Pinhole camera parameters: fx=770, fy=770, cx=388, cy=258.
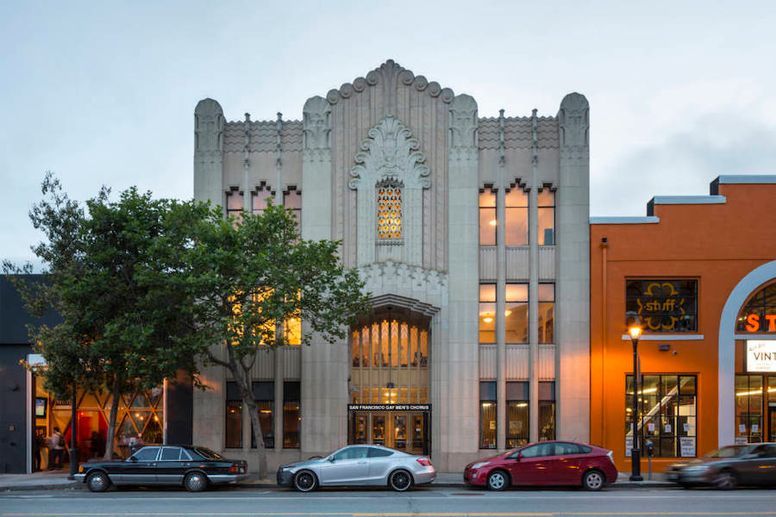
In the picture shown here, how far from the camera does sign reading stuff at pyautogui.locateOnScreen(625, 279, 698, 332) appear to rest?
91.6 ft

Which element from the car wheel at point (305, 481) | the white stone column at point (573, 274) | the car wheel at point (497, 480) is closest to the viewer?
the car wheel at point (497, 480)

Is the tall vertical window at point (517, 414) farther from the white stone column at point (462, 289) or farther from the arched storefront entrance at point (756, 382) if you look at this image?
the arched storefront entrance at point (756, 382)

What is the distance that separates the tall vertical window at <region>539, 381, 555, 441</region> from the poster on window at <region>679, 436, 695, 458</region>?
4482 mm

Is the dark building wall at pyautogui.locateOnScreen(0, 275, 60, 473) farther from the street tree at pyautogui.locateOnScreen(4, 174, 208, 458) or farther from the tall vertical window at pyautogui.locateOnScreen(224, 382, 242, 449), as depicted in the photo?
the tall vertical window at pyautogui.locateOnScreen(224, 382, 242, 449)

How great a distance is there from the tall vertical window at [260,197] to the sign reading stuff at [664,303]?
13.8m

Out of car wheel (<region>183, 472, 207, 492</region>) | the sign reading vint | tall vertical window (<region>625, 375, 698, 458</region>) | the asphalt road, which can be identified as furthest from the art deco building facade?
the asphalt road

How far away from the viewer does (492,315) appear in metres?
28.4

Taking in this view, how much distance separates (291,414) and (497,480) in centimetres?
952

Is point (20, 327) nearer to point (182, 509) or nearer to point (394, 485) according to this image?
point (182, 509)

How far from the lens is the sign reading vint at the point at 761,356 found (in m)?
27.4

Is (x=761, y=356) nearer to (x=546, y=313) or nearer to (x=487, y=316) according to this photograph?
(x=546, y=313)

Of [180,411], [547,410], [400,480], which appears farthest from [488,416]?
[180,411]

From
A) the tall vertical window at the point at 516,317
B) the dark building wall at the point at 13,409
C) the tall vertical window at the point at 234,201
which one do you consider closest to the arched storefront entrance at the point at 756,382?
the tall vertical window at the point at 516,317

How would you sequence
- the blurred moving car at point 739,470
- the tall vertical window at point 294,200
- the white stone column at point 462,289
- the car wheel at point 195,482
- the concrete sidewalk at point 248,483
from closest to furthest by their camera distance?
the blurred moving car at point 739,470, the car wheel at point 195,482, the concrete sidewalk at point 248,483, the white stone column at point 462,289, the tall vertical window at point 294,200
